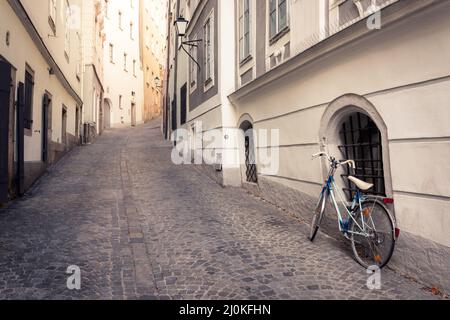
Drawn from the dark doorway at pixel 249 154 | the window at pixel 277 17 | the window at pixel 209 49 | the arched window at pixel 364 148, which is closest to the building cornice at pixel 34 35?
the window at pixel 209 49

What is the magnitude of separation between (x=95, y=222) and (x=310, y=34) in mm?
4796

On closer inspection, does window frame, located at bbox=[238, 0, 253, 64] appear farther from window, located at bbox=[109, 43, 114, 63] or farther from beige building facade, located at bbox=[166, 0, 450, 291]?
window, located at bbox=[109, 43, 114, 63]

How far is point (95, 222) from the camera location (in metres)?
6.41

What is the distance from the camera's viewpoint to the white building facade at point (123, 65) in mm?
32906

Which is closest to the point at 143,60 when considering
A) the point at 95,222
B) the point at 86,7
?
the point at 86,7

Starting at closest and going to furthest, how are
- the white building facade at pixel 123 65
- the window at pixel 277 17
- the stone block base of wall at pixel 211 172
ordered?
the window at pixel 277 17 < the stone block base of wall at pixel 211 172 < the white building facade at pixel 123 65

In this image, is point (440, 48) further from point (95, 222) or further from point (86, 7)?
point (86, 7)

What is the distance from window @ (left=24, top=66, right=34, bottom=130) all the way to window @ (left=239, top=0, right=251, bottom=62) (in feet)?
17.5

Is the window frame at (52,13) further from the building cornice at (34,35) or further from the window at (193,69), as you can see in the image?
the window at (193,69)

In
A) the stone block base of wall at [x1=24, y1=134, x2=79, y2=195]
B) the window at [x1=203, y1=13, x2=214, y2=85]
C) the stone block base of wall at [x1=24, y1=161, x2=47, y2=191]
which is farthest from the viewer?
the window at [x1=203, y1=13, x2=214, y2=85]

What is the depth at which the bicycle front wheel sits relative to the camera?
4.11m

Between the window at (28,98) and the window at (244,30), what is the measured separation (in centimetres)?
535

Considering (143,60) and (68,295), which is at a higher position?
(143,60)

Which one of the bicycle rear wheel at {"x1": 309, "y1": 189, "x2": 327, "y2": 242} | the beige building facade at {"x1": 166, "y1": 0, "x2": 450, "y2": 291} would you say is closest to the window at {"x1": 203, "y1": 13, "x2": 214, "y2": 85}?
the beige building facade at {"x1": 166, "y1": 0, "x2": 450, "y2": 291}
